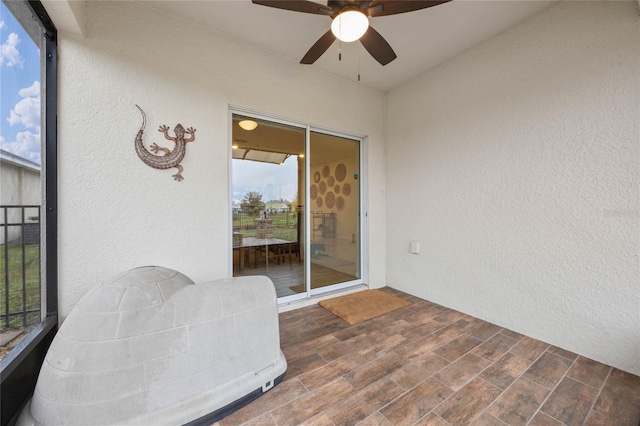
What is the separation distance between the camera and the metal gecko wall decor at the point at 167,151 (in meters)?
2.13

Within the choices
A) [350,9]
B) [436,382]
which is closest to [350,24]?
[350,9]

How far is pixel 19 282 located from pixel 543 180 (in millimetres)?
4078

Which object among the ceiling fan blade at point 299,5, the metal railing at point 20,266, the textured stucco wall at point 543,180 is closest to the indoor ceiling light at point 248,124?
the ceiling fan blade at point 299,5

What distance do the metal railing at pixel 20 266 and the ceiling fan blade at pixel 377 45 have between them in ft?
8.84

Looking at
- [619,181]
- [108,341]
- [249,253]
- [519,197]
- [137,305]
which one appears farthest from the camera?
[249,253]

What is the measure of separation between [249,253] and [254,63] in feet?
7.11

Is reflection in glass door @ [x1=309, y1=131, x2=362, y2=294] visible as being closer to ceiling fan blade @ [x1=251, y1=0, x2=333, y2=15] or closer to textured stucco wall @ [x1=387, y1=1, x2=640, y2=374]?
textured stucco wall @ [x1=387, y1=1, x2=640, y2=374]

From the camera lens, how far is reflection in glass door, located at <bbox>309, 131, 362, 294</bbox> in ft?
10.8

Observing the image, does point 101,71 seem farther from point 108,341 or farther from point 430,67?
point 430,67

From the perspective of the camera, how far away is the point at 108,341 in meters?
1.22

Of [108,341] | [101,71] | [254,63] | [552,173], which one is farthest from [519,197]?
[101,71]

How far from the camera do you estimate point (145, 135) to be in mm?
2152

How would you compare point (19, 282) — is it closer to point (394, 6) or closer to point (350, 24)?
point (350, 24)

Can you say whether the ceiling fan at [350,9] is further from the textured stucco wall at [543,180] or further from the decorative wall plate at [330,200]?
the decorative wall plate at [330,200]
